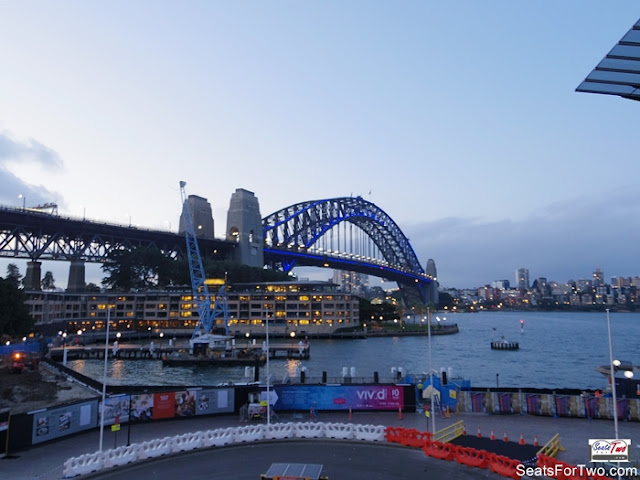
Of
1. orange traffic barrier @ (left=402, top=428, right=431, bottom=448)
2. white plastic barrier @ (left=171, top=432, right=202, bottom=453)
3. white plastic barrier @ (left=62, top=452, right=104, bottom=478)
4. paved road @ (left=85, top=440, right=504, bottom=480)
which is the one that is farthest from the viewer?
orange traffic barrier @ (left=402, top=428, right=431, bottom=448)

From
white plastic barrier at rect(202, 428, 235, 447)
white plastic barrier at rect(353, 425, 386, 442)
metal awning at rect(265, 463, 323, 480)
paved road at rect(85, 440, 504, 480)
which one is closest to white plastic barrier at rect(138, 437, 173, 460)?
paved road at rect(85, 440, 504, 480)

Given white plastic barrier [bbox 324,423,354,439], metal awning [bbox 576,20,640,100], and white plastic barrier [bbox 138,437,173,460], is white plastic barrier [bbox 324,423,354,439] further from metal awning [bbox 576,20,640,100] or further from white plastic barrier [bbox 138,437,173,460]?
metal awning [bbox 576,20,640,100]

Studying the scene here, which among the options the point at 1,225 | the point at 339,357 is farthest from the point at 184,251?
the point at 339,357

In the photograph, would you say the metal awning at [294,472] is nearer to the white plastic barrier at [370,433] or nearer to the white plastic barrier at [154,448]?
the white plastic barrier at [370,433]

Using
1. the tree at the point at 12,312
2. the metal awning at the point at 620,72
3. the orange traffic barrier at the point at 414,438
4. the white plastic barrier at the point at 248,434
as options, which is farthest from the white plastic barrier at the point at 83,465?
the tree at the point at 12,312

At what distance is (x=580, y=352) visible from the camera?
78.2 metres

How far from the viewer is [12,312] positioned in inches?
2087

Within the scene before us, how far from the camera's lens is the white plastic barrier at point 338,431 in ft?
67.4

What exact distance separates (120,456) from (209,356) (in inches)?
1895

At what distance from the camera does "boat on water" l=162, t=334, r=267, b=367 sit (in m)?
63.4

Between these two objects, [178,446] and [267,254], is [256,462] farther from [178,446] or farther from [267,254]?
[267,254]

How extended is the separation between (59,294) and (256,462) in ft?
320

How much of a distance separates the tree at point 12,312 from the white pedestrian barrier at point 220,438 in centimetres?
4128

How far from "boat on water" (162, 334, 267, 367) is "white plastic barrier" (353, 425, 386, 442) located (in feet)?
140
